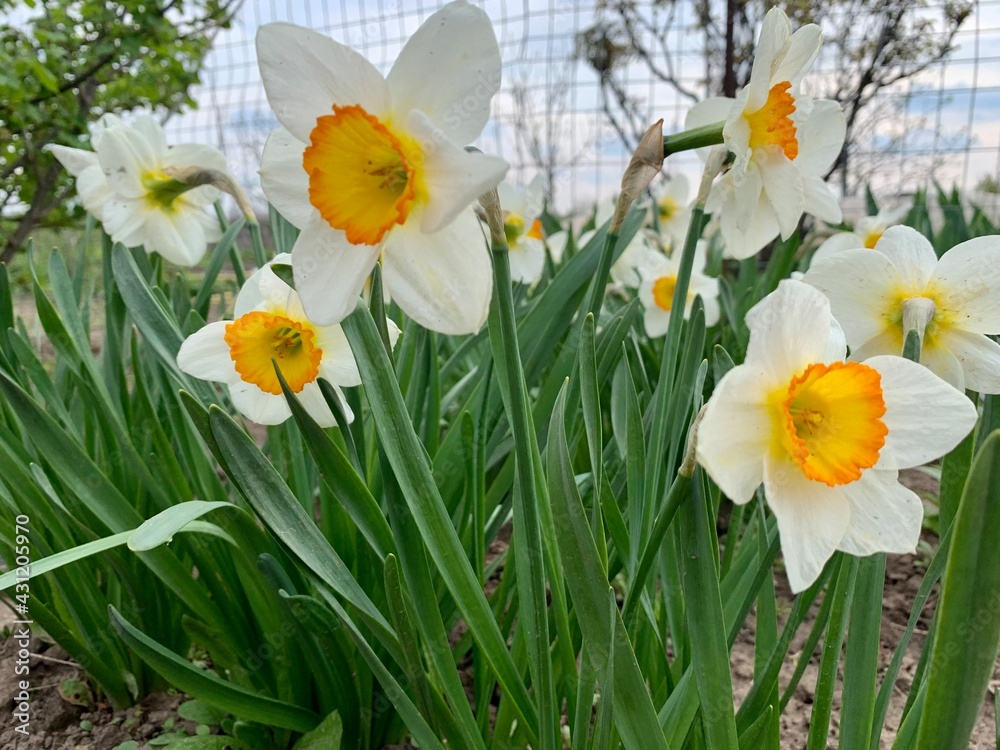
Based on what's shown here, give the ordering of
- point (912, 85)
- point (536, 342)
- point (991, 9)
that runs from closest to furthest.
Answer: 1. point (536, 342)
2. point (991, 9)
3. point (912, 85)

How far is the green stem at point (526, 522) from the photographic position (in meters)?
0.70

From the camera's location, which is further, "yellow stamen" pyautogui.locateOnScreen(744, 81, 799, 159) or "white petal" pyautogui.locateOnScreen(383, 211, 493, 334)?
"yellow stamen" pyautogui.locateOnScreen(744, 81, 799, 159)

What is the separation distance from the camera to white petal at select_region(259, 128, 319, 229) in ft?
2.20

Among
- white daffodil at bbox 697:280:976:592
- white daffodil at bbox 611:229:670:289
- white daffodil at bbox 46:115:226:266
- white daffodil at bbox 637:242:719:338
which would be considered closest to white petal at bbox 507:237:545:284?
white daffodil at bbox 637:242:719:338

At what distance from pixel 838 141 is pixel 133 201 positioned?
1173 mm

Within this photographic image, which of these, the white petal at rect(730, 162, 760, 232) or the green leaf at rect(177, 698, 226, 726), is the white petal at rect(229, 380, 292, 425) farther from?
the white petal at rect(730, 162, 760, 232)

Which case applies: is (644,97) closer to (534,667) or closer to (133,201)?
(133,201)

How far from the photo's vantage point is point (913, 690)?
0.82 meters

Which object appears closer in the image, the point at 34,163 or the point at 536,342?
the point at 536,342

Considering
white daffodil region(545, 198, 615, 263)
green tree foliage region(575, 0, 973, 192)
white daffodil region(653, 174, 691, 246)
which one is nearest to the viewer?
white daffodil region(545, 198, 615, 263)

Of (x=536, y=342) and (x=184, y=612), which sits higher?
(x=536, y=342)

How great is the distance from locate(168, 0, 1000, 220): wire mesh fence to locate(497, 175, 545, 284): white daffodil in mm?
2794

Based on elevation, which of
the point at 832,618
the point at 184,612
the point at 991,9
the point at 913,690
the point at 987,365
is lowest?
the point at 184,612

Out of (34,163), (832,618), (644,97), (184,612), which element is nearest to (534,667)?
(832,618)
